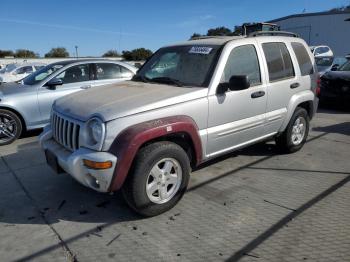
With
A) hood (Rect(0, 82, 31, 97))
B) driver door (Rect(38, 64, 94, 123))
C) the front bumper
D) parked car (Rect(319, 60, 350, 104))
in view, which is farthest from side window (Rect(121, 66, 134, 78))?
parked car (Rect(319, 60, 350, 104))

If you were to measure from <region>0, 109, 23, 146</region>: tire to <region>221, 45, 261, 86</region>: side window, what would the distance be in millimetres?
4540

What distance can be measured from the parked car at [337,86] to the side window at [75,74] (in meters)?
6.82

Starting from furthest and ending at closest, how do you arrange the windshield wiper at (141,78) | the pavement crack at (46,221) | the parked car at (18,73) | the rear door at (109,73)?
the parked car at (18,73), the rear door at (109,73), the windshield wiper at (141,78), the pavement crack at (46,221)

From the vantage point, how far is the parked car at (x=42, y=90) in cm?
686

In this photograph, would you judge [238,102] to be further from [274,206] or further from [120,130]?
[120,130]

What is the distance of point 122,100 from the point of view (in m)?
3.80

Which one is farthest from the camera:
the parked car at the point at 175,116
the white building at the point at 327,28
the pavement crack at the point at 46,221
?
the white building at the point at 327,28

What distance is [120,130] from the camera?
3.42 meters

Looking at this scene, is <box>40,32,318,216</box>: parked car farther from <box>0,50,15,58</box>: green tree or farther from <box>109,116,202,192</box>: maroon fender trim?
<box>0,50,15,58</box>: green tree

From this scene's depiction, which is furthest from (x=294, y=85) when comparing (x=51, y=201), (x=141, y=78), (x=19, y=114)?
(x=19, y=114)

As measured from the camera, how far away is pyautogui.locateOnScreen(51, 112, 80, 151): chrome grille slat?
12.1 ft

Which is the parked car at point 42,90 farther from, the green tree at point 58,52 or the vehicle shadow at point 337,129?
the green tree at point 58,52

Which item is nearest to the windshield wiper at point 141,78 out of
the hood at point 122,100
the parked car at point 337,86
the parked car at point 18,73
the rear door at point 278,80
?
the hood at point 122,100

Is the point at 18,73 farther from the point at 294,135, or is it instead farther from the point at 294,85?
the point at 294,85
